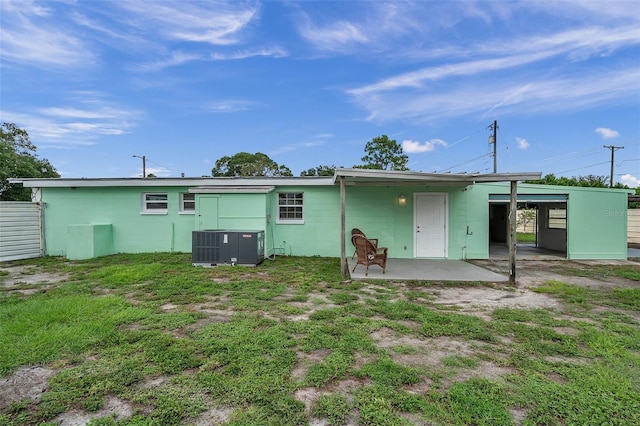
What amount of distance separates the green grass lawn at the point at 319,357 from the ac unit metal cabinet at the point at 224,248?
8.81 feet

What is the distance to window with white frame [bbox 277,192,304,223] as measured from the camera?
996 centimetres

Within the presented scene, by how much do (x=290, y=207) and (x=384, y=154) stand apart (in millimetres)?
20951

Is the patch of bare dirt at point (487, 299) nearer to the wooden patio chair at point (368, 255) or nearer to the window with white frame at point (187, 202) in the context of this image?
the wooden patio chair at point (368, 255)

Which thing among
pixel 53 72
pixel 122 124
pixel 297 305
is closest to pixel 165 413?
pixel 297 305

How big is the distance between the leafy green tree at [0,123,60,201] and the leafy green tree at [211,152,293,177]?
14938mm

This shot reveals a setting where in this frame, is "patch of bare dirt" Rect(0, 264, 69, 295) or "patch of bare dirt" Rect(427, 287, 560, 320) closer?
"patch of bare dirt" Rect(427, 287, 560, 320)

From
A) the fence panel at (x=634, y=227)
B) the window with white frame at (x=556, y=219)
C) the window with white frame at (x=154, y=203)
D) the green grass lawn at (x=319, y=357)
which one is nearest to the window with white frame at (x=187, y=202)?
the window with white frame at (x=154, y=203)

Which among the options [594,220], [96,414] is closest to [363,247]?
[96,414]

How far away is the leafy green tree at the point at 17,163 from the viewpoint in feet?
53.8

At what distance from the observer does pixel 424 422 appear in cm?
192

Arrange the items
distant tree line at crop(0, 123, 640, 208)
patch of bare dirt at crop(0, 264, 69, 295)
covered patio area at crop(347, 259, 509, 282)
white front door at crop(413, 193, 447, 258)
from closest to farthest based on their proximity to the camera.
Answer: patch of bare dirt at crop(0, 264, 69, 295), covered patio area at crop(347, 259, 509, 282), white front door at crop(413, 193, 447, 258), distant tree line at crop(0, 123, 640, 208)

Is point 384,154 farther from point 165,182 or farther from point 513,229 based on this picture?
point 513,229

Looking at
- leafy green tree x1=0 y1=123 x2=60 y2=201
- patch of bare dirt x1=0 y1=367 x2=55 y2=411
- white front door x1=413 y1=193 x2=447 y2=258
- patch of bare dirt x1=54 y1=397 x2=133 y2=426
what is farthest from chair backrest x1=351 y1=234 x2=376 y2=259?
leafy green tree x1=0 y1=123 x2=60 y2=201

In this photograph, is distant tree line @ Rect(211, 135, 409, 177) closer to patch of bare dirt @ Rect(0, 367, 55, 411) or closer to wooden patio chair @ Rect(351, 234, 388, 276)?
wooden patio chair @ Rect(351, 234, 388, 276)
